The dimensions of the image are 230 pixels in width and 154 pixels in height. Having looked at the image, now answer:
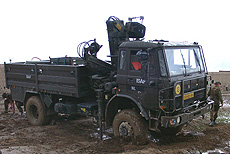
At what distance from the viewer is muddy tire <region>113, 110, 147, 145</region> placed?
6.00 m

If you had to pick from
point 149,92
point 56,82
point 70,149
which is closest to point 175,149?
point 149,92

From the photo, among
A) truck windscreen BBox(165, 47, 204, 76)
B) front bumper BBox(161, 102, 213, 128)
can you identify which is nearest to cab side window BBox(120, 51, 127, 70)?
truck windscreen BBox(165, 47, 204, 76)

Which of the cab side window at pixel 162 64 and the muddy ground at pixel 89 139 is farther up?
the cab side window at pixel 162 64

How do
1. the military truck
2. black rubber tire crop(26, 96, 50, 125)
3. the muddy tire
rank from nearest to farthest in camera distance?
1. the military truck
2. the muddy tire
3. black rubber tire crop(26, 96, 50, 125)

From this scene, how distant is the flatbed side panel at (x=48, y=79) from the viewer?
7.29 metres

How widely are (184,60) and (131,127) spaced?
6.73 feet

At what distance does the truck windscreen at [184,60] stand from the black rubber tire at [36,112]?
4.70 meters

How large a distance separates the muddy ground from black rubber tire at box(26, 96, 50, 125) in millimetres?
223

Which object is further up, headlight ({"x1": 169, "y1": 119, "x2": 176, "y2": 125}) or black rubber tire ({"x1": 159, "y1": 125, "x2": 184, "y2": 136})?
headlight ({"x1": 169, "y1": 119, "x2": 176, "y2": 125})

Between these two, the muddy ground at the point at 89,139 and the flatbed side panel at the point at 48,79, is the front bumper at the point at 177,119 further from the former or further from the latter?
the flatbed side panel at the point at 48,79

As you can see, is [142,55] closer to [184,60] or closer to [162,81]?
[162,81]

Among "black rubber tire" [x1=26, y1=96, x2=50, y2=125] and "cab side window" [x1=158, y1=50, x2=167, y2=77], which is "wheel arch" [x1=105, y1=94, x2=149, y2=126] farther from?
"black rubber tire" [x1=26, y1=96, x2=50, y2=125]

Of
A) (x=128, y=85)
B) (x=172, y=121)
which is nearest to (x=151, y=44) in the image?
(x=128, y=85)

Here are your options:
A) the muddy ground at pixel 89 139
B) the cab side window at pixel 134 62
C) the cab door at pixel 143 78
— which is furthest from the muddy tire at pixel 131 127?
the cab side window at pixel 134 62
